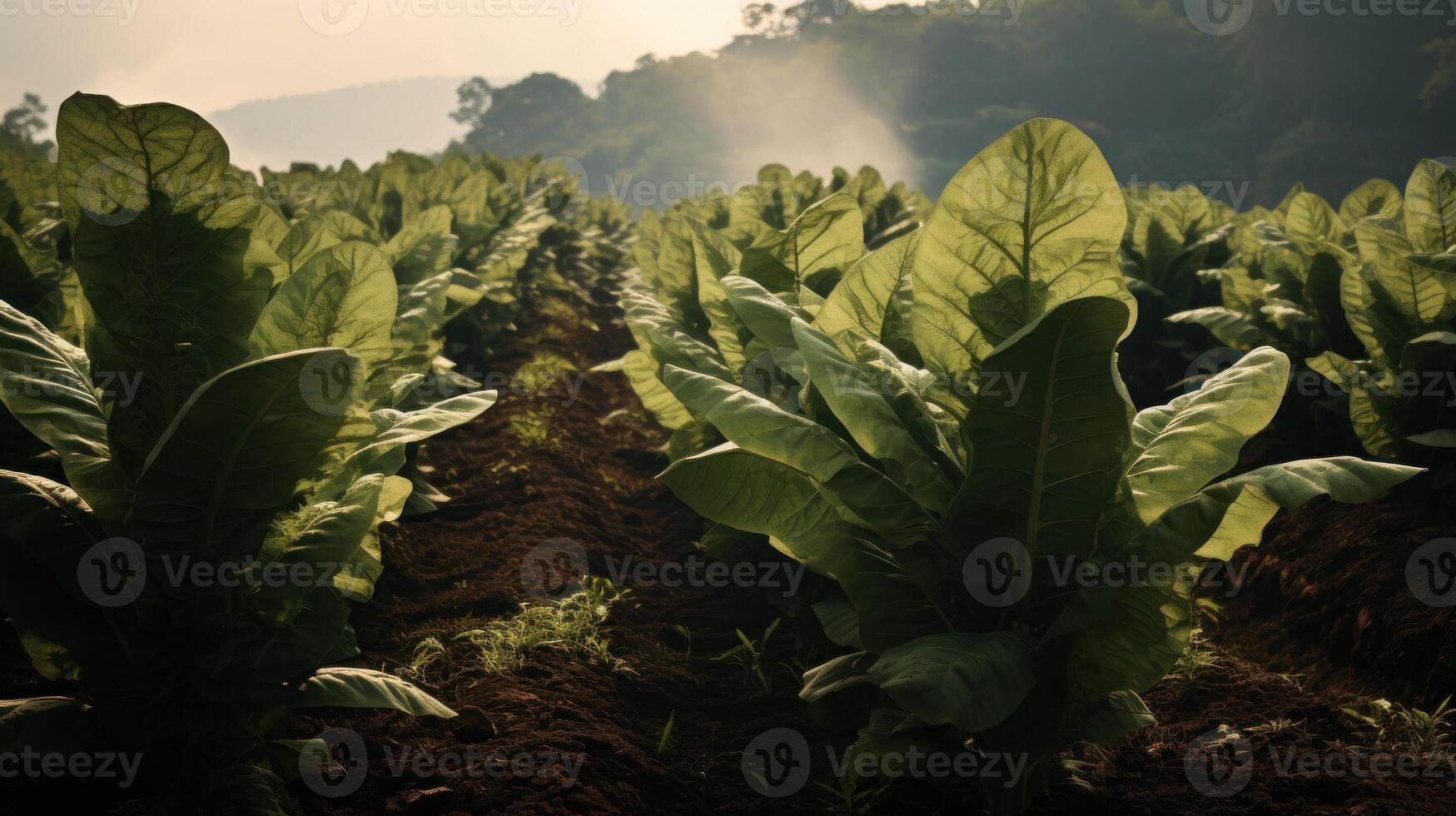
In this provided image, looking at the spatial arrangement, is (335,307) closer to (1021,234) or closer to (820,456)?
(820,456)

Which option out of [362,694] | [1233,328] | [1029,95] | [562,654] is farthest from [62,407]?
[1029,95]

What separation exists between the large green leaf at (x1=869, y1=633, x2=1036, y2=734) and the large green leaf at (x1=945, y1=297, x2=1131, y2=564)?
244 mm

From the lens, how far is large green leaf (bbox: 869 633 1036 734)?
148 cm

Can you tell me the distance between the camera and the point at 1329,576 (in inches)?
131

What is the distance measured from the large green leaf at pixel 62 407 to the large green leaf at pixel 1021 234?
5.47ft

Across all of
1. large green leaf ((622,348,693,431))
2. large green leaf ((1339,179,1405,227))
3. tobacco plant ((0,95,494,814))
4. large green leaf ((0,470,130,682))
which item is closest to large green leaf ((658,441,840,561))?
tobacco plant ((0,95,494,814))

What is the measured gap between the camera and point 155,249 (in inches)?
71.6

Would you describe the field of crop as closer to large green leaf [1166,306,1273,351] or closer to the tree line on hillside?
large green leaf [1166,306,1273,351]

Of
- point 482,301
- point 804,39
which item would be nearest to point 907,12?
point 804,39

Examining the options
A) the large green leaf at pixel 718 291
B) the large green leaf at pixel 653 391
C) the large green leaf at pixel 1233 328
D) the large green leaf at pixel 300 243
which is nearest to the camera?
the large green leaf at pixel 300 243

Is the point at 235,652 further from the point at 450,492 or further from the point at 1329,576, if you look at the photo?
the point at 1329,576

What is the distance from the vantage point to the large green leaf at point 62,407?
5.61 feet

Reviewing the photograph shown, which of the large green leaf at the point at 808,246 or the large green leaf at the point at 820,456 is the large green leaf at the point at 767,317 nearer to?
the large green leaf at the point at 820,456

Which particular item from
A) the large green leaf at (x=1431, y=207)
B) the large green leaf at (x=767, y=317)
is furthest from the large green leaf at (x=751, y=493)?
the large green leaf at (x=1431, y=207)
